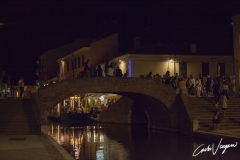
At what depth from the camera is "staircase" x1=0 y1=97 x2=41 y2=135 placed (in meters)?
24.8

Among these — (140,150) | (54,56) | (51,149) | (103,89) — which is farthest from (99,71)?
(54,56)

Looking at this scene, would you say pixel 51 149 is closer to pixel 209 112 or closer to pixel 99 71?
pixel 99 71

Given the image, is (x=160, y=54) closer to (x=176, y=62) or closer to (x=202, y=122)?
(x=176, y=62)

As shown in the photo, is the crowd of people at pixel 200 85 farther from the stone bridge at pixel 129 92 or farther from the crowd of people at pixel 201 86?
the stone bridge at pixel 129 92

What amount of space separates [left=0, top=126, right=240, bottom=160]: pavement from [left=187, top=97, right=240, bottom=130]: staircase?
9.07ft

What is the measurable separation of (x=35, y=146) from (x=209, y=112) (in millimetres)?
15094

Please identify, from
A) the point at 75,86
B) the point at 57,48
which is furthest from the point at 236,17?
the point at 57,48

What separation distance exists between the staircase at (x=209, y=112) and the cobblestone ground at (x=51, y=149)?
11.1 m

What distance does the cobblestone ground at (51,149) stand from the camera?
1576cm

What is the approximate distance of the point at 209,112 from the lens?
3038 cm

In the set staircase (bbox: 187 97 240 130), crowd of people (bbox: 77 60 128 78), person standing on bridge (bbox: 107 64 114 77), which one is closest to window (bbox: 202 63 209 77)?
staircase (bbox: 187 97 240 130)

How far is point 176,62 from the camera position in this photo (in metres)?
43.5

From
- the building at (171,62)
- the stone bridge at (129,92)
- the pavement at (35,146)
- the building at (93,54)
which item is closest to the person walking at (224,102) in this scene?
the stone bridge at (129,92)

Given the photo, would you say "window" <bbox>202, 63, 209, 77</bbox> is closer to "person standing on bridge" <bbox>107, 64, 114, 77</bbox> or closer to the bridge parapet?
the bridge parapet
